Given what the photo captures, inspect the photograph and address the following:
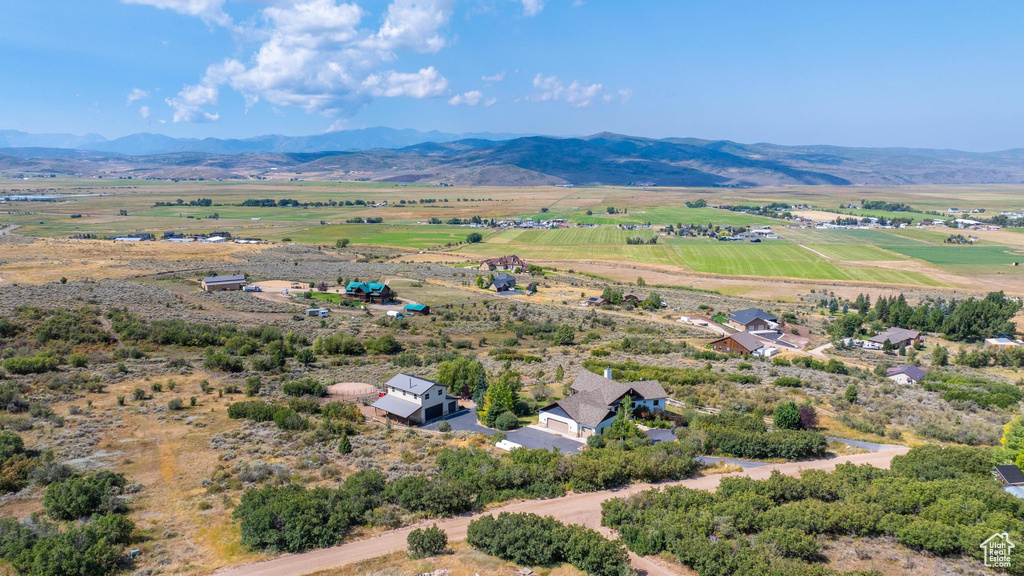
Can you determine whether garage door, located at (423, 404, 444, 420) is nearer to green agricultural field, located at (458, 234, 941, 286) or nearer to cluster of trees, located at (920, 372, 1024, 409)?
cluster of trees, located at (920, 372, 1024, 409)

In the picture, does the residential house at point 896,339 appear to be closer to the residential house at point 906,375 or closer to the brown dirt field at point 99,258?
Result: the residential house at point 906,375

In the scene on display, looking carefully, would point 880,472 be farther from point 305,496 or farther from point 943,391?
point 305,496

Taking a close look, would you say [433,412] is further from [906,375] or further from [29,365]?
[906,375]

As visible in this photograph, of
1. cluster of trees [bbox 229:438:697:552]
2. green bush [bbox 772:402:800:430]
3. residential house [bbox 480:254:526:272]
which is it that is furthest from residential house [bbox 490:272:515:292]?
cluster of trees [bbox 229:438:697:552]

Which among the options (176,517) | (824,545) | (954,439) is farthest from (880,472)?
(176,517)

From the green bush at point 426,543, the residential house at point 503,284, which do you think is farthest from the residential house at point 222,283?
the green bush at point 426,543
